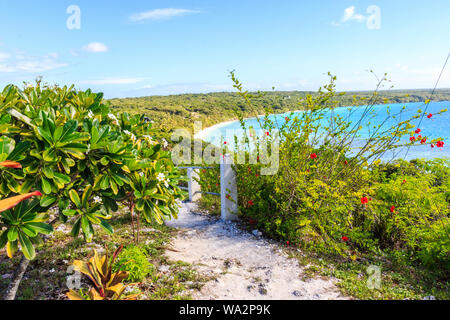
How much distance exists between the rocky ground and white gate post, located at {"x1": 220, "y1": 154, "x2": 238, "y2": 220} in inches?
7.9

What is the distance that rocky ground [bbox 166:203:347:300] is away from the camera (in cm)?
294

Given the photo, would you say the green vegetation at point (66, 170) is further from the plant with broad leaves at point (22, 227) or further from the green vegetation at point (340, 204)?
the green vegetation at point (340, 204)

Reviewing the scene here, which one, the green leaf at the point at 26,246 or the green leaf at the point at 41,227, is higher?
the green leaf at the point at 41,227

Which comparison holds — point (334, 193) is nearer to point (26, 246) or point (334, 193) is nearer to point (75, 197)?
point (75, 197)

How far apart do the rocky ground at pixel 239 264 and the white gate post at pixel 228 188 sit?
0.20 m

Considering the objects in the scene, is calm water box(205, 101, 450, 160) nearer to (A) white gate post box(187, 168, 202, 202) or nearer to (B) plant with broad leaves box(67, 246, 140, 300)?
(A) white gate post box(187, 168, 202, 202)

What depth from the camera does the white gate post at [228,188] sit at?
4879 millimetres

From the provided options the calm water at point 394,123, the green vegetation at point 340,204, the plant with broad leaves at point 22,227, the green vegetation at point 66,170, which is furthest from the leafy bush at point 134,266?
the calm water at point 394,123

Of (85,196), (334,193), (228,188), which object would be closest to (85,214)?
(85,196)

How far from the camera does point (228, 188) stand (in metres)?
4.99

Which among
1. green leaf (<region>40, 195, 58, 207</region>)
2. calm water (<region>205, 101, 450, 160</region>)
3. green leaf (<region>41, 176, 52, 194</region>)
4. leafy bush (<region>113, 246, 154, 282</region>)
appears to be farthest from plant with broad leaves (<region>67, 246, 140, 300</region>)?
calm water (<region>205, 101, 450, 160</region>)

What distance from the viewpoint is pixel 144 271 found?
2.96 m

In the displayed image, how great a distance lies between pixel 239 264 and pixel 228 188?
1.63 metres
